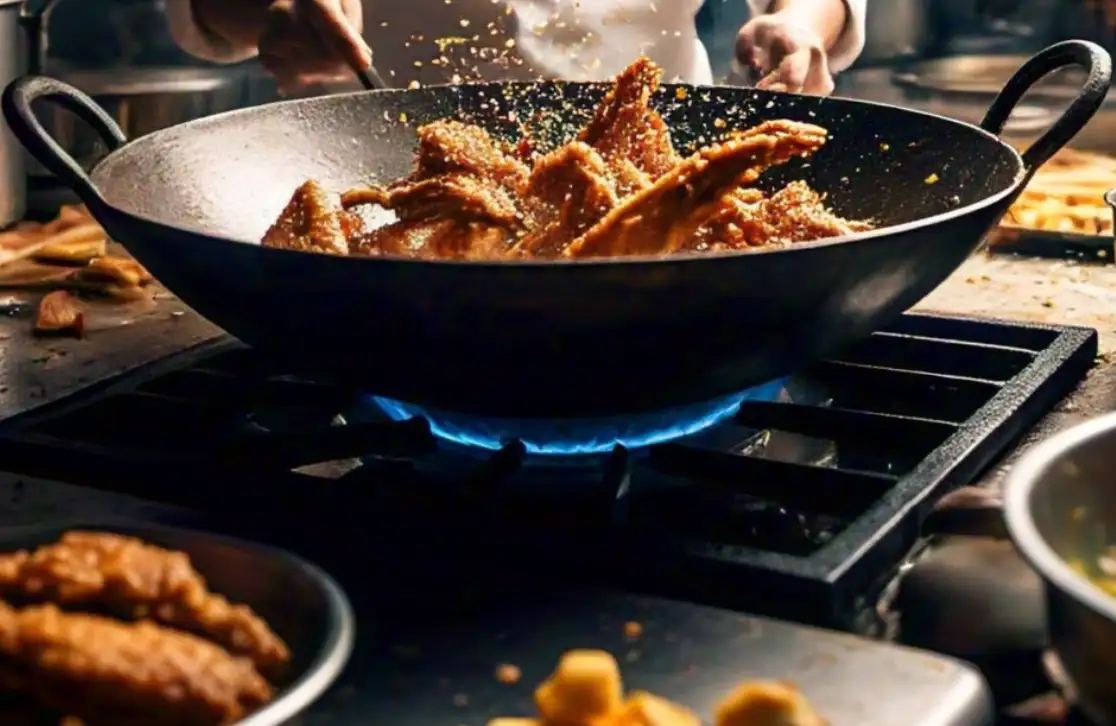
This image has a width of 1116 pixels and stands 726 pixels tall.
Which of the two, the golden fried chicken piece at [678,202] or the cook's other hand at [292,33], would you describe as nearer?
the golden fried chicken piece at [678,202]

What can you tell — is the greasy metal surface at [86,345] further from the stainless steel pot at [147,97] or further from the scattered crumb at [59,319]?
the stainless steel pot at [147,97]

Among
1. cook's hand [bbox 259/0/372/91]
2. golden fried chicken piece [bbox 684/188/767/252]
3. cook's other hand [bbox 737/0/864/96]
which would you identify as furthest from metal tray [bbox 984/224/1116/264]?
cook's hand [bbox 259/0/372/91]

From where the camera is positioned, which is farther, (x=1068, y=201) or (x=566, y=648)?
(x=1068, y=201)

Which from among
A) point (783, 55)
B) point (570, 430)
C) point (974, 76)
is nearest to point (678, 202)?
point (570, 430)

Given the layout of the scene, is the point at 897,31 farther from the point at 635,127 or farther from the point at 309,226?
the point at 309,226

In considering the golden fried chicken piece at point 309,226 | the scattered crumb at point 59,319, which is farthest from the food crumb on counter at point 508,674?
the scattered crumb at point 59,319

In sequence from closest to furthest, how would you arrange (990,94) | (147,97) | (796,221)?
(796,221) < (147,97) < (990,94)
